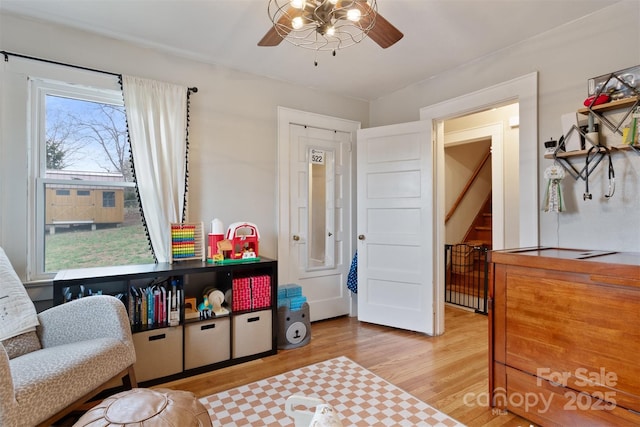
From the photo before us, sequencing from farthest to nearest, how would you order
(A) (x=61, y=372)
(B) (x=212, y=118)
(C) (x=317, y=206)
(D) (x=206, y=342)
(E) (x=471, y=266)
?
1. (E) (x=471, y=266)
2. (C) (x=317, y=206)
3. (B) (x=212, y=118)
4. (D) (x=206, y=342)
5. (A) (x=61, y=372)

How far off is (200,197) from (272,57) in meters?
1.38

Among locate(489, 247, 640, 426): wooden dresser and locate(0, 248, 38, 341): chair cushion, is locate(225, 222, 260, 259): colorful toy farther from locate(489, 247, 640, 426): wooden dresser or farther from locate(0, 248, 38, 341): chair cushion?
locate(489, 247, 640, 426): wooden dresser

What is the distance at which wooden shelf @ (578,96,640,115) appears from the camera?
6.27 feet

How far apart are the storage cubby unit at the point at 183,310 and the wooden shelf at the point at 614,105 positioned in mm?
2477

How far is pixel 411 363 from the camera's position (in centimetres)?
261

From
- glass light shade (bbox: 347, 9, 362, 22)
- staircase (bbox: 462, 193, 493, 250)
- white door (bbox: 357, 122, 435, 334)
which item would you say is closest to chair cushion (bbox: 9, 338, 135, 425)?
glass light shade (bbox: 347, 9, 362, 22)

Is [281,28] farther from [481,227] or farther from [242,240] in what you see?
[481,227]

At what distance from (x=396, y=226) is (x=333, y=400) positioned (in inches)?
72.0

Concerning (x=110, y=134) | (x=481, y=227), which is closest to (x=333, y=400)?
(x=110, y=134)

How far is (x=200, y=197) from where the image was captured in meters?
2.88

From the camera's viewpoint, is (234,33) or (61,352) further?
(234,33)

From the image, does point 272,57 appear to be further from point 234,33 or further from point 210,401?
point 210,401

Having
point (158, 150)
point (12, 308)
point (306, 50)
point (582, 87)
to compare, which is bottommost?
point (12, 308)

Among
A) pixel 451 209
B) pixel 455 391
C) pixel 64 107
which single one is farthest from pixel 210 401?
pixel 451 209
